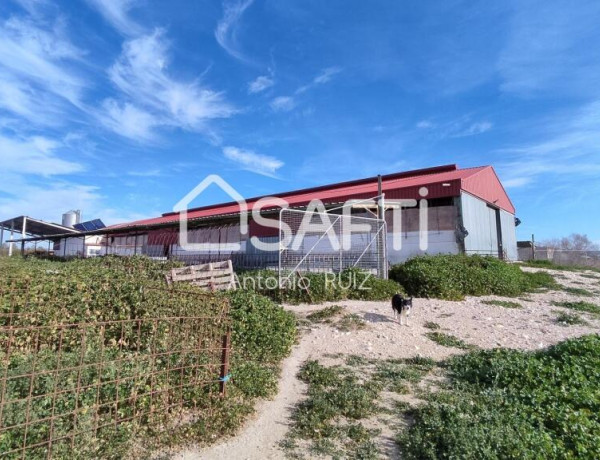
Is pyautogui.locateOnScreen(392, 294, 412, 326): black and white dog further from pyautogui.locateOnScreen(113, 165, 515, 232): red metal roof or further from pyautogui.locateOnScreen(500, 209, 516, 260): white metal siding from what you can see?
pyautogui.locateOnScreen(500, 209, 516, 260): white metal siding

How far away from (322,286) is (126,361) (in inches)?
292

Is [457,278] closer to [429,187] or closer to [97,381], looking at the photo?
[429,187]

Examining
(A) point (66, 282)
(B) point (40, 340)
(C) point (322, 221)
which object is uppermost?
(C) point (322, 221)

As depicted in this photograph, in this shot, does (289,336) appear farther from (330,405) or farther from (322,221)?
(322,221)

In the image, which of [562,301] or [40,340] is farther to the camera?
[562,301]

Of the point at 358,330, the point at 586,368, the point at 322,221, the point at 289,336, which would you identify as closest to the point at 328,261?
the point at 322,221

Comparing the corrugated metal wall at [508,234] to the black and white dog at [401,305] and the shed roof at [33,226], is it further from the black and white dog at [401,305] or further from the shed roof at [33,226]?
the shed roof at [33,226]

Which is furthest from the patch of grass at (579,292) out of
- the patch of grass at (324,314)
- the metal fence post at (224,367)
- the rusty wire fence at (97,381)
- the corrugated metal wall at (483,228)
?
the metal fence post at (224,367)

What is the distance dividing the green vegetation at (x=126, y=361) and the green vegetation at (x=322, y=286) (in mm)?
3560

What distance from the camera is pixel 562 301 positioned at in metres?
11.2

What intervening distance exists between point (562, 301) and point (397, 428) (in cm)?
1028

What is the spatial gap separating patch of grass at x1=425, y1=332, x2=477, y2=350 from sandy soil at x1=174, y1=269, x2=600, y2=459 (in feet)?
0.51

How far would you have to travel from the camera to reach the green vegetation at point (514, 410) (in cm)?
316

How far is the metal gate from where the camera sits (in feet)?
40.7
